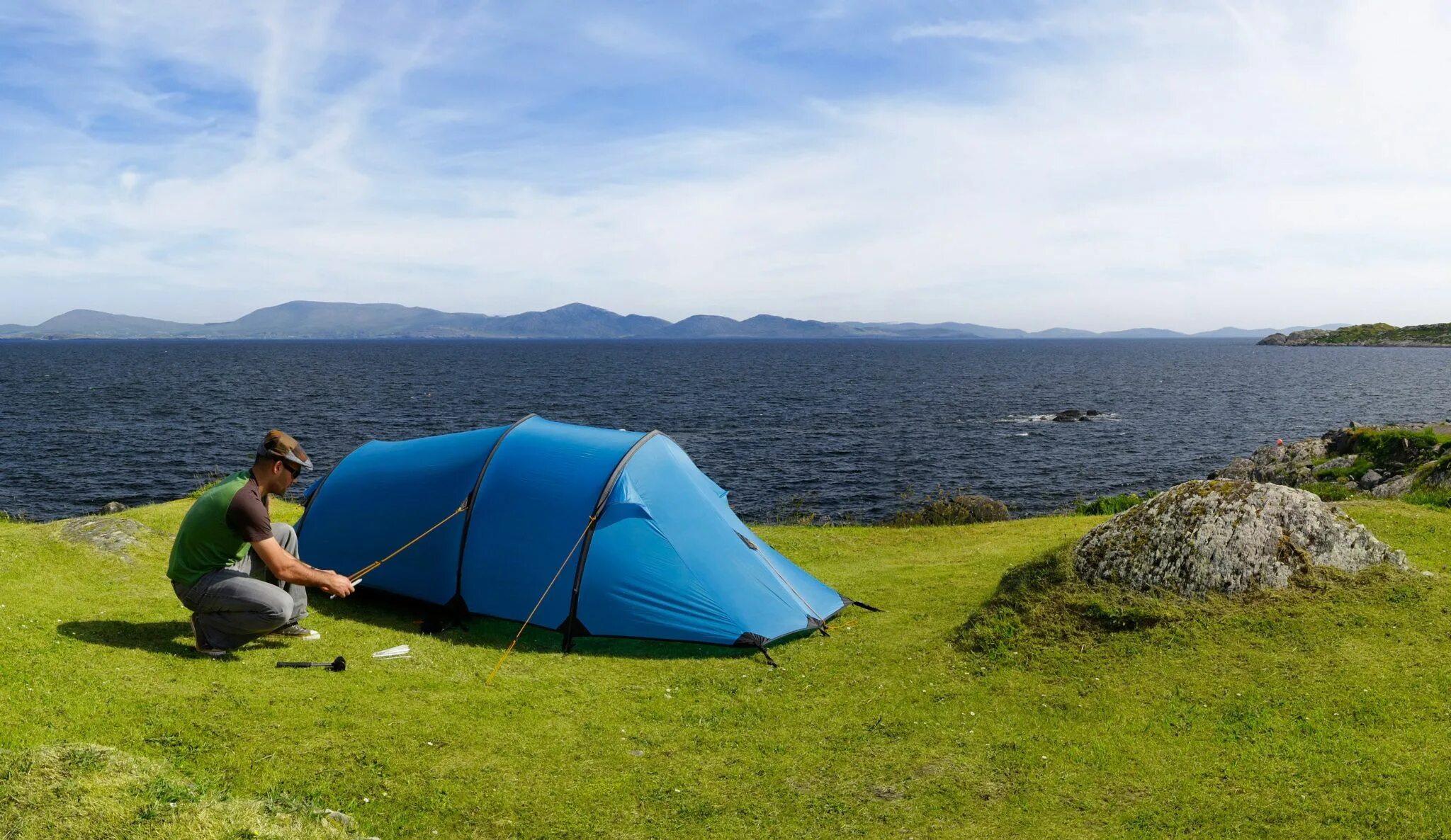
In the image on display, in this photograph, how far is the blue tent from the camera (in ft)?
44.3

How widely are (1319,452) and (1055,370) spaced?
118 meters

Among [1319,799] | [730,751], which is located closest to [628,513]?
[730,751]

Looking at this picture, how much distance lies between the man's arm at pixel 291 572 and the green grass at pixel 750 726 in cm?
126

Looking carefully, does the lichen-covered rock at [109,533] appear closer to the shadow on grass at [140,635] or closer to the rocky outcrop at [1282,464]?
the shadow on grass at [140,635]

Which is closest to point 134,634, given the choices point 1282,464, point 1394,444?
point 1394,444

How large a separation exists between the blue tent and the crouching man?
3461mm

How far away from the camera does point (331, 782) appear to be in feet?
27.2

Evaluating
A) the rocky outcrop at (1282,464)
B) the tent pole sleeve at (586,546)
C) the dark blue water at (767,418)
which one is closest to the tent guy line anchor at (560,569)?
the tent pole sleeve at (586,546)

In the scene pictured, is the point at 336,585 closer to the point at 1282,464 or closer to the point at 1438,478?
the point at 1438,478

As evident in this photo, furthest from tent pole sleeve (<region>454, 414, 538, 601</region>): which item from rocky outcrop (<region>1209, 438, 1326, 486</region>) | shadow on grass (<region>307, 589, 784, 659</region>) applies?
rocky outcrop (<region>1209, 438, 1326, 486</region>)

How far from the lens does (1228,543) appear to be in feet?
41.8

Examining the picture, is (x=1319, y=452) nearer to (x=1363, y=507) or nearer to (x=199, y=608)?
(x=1363, y=507)

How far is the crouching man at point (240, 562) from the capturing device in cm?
1023

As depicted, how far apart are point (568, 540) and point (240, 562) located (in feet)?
15.1
